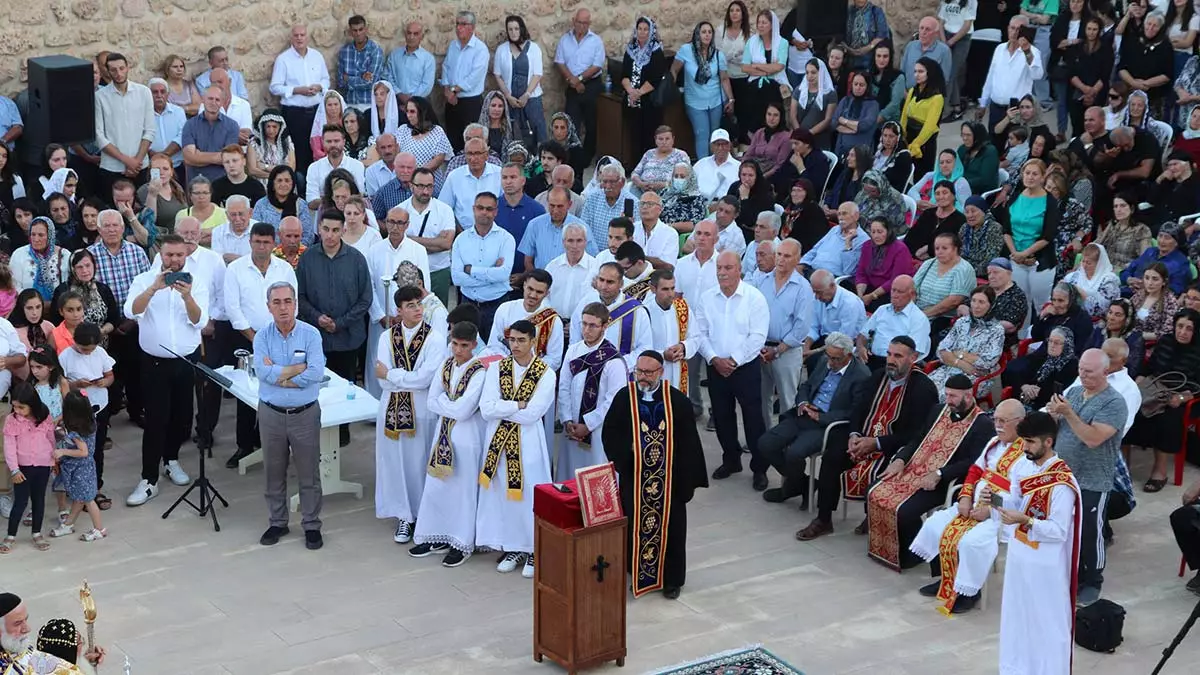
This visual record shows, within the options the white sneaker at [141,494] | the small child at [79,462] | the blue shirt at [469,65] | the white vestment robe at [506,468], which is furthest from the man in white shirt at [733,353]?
the blue shirt at [469,65]

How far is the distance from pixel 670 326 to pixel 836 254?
235 centimetres

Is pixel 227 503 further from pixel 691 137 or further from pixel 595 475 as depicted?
pixel 691 137

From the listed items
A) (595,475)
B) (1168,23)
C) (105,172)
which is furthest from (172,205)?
(1168,23)

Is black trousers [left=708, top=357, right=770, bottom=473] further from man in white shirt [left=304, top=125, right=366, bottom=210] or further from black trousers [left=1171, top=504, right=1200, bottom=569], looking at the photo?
man in white shirt [left=304, top=125, right=366, bottom=210]

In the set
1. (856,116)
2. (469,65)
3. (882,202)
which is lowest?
(882,202)

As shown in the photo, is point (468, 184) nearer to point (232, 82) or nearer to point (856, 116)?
point (232, 82)

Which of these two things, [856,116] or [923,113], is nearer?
[923,113]

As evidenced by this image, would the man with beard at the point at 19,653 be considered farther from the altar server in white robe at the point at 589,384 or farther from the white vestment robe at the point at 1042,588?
the white vestment robe at the point at 1042,588

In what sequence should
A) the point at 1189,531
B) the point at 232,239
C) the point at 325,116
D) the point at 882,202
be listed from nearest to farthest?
1. the point at 1189,531
2. the point at 232,239
3. the point at 882,202
4. the point at 325,116

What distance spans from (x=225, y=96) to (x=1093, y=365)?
7.99 m

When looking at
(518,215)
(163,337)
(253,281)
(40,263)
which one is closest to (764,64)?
(518,215)

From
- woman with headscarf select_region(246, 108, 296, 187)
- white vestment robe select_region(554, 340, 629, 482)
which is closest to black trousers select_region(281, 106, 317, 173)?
woman with headscarf select_region(246, 108, 296, 187)

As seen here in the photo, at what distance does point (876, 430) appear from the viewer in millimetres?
11102

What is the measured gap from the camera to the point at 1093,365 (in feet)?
33.2
